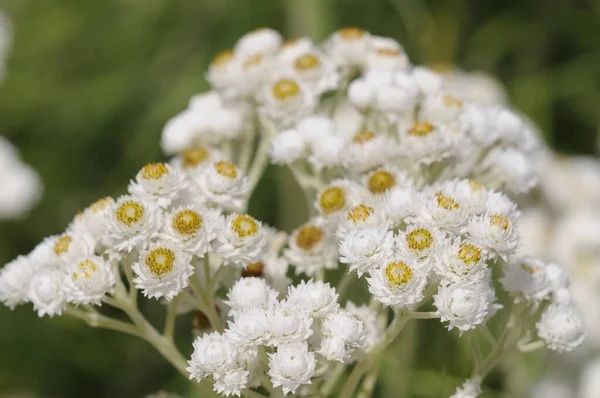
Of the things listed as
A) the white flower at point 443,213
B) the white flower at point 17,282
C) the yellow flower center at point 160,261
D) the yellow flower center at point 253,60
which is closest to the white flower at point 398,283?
the white flower at point 443,213

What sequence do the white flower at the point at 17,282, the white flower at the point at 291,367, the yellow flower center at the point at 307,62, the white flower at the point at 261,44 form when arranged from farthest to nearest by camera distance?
the white flower at the point at 261,44 → the yellow flower center at the point at 307,62 → the white flower at the point at 17,282 → the white flower at the point at 291,367

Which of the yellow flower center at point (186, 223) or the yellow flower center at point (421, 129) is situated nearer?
the yellow flower center at point (186, 223)

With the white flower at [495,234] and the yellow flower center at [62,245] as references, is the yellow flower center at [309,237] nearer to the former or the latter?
the white flower at [495,234]

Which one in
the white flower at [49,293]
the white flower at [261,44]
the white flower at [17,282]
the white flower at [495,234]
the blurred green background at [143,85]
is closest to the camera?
the white flower at [495,234]

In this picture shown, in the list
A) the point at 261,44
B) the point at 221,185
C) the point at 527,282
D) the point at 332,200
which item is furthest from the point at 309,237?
the point at 261,44

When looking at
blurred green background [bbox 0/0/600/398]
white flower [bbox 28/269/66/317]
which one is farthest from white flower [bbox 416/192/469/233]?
blurred green background [bbox 0/0/600/398]

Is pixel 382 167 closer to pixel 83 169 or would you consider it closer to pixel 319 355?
pixel 319 355

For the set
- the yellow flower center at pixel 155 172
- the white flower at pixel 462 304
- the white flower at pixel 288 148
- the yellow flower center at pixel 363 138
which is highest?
the yellow flower center at pixel 155 172
